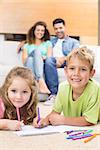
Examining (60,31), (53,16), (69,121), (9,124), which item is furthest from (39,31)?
(9,124)

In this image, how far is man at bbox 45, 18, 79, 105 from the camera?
12.2 feet

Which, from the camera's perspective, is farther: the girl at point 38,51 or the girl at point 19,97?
the girl at point 38,51

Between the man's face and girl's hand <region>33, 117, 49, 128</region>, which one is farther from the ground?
the man's face

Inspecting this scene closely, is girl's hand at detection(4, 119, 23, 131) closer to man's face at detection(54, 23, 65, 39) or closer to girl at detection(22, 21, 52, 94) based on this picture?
girl at detection(22, 21, 52, 94)

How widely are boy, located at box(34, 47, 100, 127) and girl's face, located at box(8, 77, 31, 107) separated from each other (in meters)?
0.12

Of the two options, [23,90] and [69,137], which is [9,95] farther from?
[69,137]

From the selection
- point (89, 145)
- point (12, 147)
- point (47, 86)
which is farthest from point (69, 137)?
point (47, 86)

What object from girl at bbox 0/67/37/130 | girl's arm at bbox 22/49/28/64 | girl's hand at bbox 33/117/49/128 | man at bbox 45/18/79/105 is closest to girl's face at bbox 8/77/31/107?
girl at bbox 0/67/37/130

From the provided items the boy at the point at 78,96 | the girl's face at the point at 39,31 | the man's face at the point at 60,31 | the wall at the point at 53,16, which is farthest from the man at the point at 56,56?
the boy at the point at 78,96

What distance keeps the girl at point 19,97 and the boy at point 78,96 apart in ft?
0.29

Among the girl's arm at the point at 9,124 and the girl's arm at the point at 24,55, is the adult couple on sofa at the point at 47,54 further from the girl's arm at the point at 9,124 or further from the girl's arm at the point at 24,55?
the girl's arm at the point at 9,124

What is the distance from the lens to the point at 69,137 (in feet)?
4.67

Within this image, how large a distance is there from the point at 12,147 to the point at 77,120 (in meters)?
0.49

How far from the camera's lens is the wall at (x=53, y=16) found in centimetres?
470
